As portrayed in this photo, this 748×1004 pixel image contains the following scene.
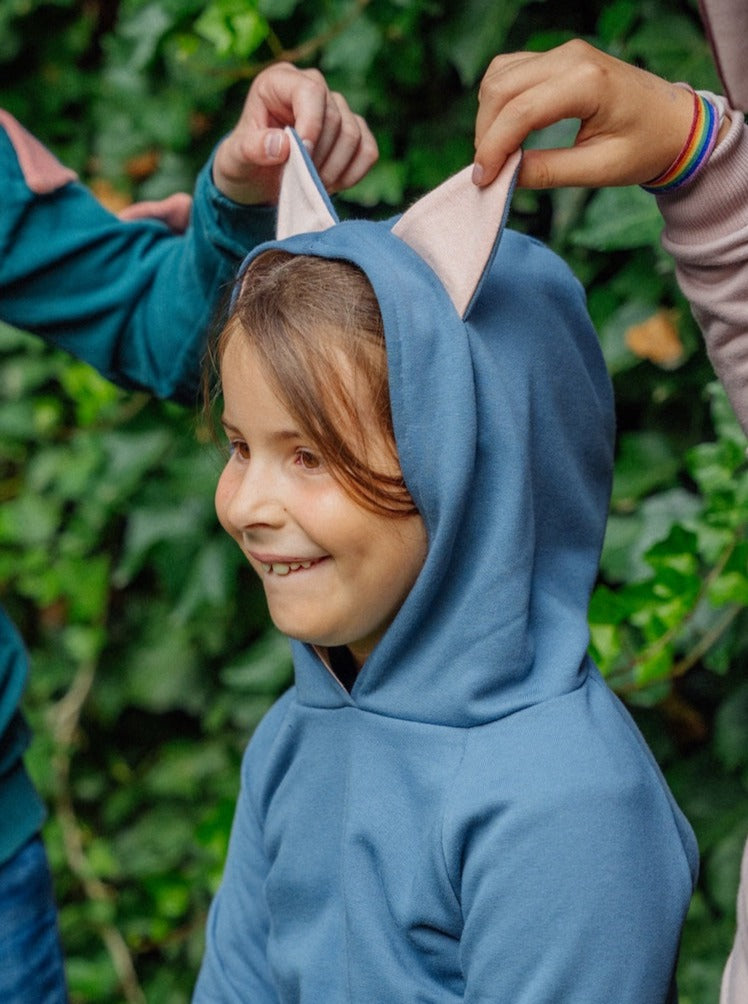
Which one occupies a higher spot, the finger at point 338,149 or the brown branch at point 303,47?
the finger at point 338,149

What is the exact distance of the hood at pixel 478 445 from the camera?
95 centimetres

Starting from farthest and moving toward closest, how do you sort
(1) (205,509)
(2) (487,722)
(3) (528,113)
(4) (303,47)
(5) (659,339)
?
(1) (205,509), (4) (303,47), (5) (659,339), (2) (487,722), (3) (528,113)

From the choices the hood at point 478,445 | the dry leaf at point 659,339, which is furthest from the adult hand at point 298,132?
the dry leaf at point 659,339

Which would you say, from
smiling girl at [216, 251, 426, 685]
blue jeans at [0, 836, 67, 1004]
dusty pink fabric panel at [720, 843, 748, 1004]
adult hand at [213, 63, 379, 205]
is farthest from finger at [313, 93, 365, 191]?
blue jeans at [0, 836, 67, 1004]

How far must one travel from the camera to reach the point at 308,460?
1.00 metres

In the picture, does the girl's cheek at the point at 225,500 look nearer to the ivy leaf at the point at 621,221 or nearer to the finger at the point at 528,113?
the finger at the point at 528,113

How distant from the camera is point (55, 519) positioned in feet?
8.52

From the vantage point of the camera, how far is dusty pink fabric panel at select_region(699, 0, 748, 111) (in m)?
0.76

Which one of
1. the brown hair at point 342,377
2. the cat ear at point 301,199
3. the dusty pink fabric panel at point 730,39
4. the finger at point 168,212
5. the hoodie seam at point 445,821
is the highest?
the dusty pink fabric panel at point 730,39

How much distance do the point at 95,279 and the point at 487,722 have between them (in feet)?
2.44

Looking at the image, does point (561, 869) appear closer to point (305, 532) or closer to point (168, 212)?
point (305, 532)

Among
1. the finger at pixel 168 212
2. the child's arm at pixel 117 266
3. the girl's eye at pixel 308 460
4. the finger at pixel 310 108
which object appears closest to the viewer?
the girl's eye at pixel 308 460

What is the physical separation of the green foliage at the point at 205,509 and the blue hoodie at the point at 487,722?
0.39 meters

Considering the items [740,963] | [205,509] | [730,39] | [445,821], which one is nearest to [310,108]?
[730,39]
